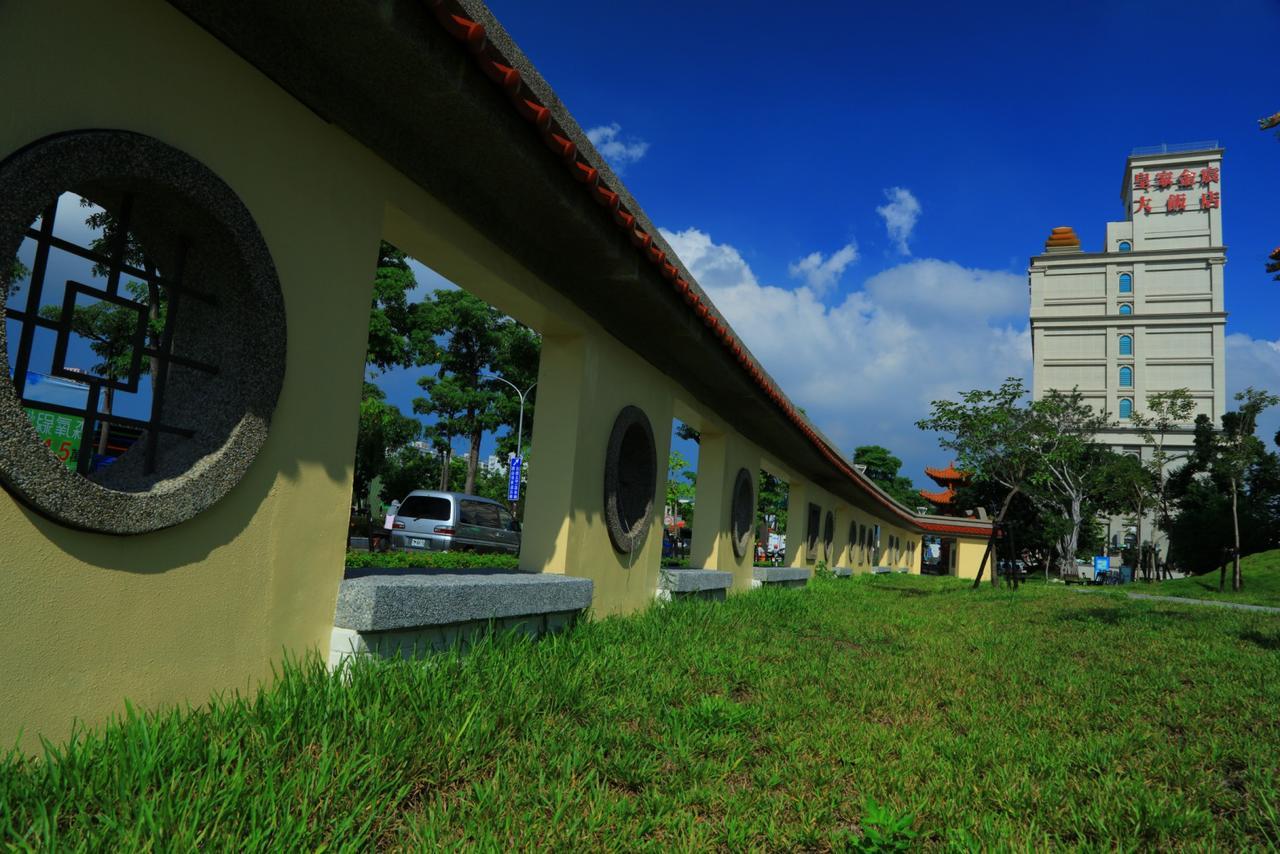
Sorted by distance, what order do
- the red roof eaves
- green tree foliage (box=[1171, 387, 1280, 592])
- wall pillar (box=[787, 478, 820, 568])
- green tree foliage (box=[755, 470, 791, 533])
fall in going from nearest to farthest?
1. the red roof eaves
2. wall pillar (box=[787, 478, 820, 568])
3. green tree foliage (box=[1171, 387, 1280, 592])
4. green tree foliage (box=[755, 470, 791, 533])

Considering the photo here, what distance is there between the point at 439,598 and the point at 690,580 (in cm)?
491

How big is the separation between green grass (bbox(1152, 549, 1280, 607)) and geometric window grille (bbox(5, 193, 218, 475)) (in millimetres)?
18272

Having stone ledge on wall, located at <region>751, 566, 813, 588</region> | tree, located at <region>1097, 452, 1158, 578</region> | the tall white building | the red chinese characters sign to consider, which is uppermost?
the red chinese characters sign

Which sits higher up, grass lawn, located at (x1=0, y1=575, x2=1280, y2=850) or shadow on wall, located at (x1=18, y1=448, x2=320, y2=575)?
shadow on wall, located at (x1=18, y1=448, x2=320, y2=575)

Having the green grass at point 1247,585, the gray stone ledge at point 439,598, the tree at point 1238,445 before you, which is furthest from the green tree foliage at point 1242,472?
the gray stone ledge at point 439,598

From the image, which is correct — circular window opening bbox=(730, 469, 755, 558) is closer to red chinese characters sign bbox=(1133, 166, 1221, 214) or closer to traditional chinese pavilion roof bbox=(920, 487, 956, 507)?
traditional chinese pavilion roof bbox=(920, 487, 956, 507)

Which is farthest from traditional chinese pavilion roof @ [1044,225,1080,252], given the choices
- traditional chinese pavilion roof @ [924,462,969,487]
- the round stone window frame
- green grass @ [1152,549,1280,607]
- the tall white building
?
the round stone window frame

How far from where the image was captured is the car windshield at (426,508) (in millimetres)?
14617

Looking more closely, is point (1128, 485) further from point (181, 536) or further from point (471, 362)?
point (181, 536)

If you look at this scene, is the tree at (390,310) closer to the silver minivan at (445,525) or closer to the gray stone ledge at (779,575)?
the silver minivan at (445,525)

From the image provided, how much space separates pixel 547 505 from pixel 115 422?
326 cm

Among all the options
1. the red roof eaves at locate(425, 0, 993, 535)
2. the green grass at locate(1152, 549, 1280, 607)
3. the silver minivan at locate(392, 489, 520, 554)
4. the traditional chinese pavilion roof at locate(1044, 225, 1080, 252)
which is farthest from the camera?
the traditional chinese pavilion roof at locate(1044, 225, 1080, 252)

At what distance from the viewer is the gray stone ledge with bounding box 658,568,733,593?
8.11m

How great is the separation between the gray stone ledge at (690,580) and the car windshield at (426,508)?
673 centimetres
